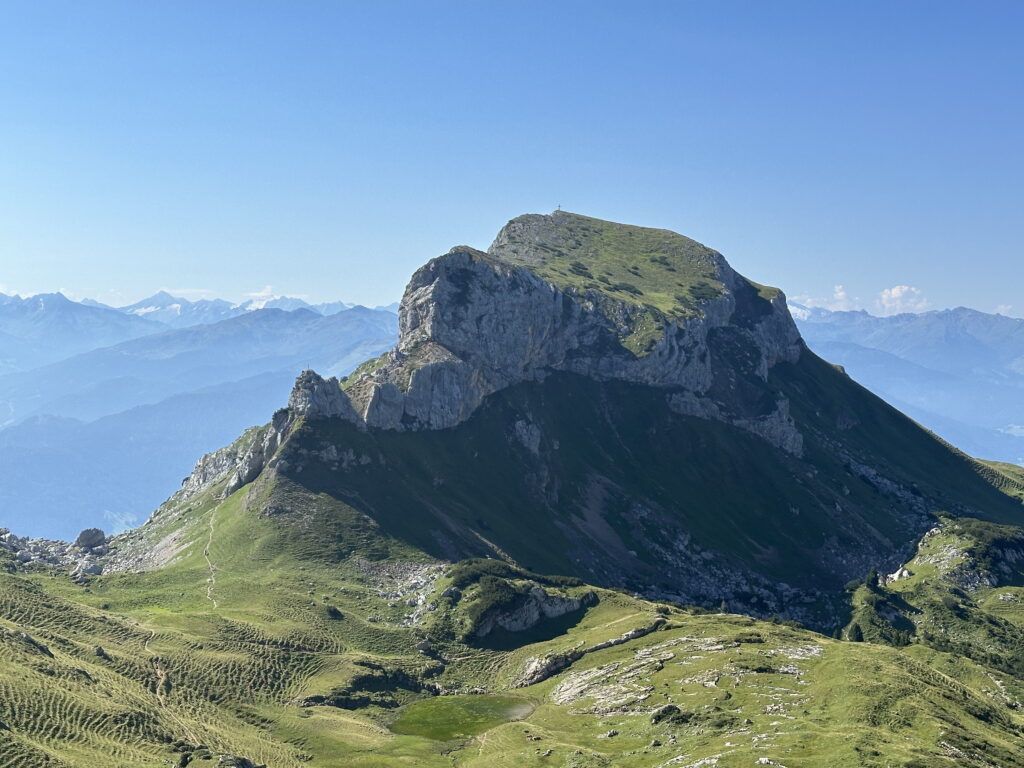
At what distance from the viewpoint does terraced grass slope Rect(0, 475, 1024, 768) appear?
10600 centimetres

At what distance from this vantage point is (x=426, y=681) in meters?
158

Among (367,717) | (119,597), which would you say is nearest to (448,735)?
(367,717)

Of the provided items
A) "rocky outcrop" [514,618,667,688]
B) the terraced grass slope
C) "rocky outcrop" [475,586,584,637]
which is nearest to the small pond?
the terraced grass slope

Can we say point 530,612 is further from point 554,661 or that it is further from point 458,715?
point 458,715

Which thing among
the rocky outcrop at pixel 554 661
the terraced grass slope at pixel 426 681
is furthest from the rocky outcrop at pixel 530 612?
the rocky outcrop at pixel 554 661

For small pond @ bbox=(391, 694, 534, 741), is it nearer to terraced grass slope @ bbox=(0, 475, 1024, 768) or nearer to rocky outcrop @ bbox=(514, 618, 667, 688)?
terraced grass slope @ bbox=(0, 475, 1024, 768)

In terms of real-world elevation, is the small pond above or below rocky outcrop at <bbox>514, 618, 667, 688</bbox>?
below

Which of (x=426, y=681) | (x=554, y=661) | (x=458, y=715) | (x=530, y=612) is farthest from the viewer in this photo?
(x=530, y=612)

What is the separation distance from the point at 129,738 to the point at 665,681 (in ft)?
261

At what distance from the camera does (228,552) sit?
655 ft

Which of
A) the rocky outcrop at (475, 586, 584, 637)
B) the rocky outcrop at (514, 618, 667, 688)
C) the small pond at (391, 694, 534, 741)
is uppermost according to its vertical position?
the rocky outcrop at (475, 586, 584, 637)

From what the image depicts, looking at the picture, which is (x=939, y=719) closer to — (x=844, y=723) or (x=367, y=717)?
(x=844, y=723)

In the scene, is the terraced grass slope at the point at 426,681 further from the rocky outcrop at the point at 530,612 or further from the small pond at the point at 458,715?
the rocky outcrop at the point at 530,612

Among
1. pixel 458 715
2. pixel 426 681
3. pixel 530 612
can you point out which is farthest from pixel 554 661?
pixel 458 715
